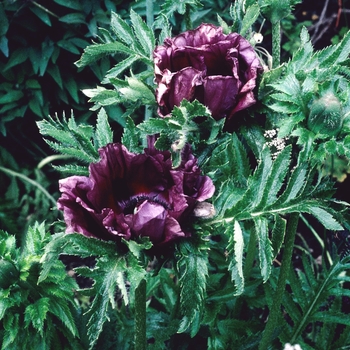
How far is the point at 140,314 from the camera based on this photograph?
1.03m

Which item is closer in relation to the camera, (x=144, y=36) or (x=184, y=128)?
(x=184, y=128)

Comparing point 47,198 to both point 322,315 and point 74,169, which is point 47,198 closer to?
point 322,315

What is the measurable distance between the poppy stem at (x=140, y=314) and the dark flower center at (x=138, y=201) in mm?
116

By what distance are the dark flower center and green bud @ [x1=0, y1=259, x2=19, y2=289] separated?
10.1 inches

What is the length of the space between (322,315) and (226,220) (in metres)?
0.60

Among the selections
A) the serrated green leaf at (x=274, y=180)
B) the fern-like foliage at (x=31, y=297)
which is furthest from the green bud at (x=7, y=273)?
the serrated green leaf at (x=274, y=180)

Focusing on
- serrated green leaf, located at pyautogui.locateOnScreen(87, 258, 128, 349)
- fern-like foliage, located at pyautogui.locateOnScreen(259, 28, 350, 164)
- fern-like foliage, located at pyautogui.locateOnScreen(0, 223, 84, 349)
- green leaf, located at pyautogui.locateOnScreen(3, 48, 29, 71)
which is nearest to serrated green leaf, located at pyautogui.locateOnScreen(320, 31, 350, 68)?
fern-like foliage, located at pyautogui.locateOnScreen(259, 28, 350, 164)

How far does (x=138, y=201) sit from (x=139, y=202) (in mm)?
15

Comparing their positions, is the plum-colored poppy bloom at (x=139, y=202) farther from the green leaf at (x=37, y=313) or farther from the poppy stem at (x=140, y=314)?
the green leaf at (x=37, y=313)

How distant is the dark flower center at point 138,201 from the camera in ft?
2.98

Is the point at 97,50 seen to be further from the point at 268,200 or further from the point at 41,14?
the point at 41,14

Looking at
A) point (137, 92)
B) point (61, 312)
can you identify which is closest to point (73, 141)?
point (137, 92)

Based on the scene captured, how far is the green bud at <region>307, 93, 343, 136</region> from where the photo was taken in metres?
0.83

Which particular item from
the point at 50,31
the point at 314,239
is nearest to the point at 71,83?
the point at 50,31
